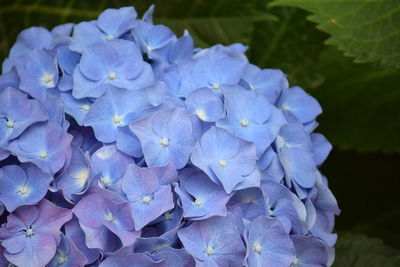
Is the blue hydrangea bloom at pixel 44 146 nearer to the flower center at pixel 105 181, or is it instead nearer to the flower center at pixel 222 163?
the flower center at pixel 105 181

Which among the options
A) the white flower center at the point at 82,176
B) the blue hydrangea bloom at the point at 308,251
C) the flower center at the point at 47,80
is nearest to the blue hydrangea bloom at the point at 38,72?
the flower center at the point at 47,80

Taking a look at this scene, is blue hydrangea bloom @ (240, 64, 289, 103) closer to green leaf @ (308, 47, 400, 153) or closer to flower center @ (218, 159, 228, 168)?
flower center @ (218, 159, 228, 168)

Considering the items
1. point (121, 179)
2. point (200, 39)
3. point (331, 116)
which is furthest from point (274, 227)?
point (331, 116)

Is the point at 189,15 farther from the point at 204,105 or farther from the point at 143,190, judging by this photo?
the point at 143,190

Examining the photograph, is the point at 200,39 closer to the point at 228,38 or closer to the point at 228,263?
the point at 228,38

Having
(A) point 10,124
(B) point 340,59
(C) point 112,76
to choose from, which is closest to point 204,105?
(C) point 112,76

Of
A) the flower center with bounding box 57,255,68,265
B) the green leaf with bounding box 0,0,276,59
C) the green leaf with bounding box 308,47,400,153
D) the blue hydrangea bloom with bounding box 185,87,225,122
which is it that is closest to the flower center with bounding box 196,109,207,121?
the blue hydrangea bloom with bounding box 185,87,225,122

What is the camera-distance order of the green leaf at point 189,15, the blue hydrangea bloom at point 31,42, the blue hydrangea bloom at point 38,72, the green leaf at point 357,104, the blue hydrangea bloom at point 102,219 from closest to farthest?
the blue hydrangea bloom at point 102,219 < the blue hydrangea bloom at point 38,72 < the blue hydrangea bloom at point 31,42 < the green leaf at point 189,15 < the green leaf at point 357,104
